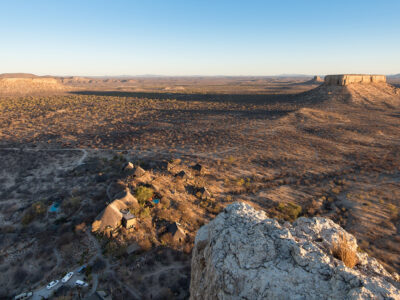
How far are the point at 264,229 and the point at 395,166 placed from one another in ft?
74.5

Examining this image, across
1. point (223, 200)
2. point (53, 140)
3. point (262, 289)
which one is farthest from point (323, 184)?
point (53, 140)

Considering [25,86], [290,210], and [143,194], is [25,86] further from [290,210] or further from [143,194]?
[290,210]

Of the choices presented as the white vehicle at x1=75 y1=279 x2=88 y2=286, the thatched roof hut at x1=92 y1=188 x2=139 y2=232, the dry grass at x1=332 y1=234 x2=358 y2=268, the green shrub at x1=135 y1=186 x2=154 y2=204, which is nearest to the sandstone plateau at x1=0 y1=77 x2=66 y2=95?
the green shrub at x1=135 y1=186 x2=154 y2=204

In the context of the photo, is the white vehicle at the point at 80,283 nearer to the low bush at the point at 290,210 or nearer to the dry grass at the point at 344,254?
the dry grass at the point at 344,254

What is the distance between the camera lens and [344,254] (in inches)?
205

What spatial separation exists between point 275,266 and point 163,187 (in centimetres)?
1134

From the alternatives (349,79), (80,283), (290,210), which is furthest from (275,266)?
(349,79)

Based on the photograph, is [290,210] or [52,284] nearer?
[52,284]

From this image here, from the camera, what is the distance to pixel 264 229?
5.78 metres

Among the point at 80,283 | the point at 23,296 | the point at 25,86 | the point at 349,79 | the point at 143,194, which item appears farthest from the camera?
the point at 25,86

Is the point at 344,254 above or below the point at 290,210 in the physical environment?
above

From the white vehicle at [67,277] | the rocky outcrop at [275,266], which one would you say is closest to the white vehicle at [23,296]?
the white vehicle at [67,277]

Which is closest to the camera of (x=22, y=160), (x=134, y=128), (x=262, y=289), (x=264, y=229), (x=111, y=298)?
(x=262, y=289)

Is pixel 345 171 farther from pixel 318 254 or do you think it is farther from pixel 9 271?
pixel 9 271
